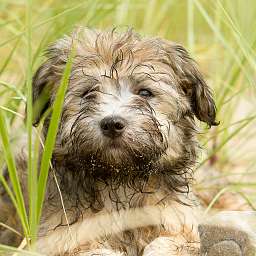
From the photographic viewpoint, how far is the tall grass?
3.88 m

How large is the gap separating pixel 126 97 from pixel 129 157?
1.35 ft

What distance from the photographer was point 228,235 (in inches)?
171

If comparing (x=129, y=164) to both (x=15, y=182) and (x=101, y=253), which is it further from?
(x=15, y=182)

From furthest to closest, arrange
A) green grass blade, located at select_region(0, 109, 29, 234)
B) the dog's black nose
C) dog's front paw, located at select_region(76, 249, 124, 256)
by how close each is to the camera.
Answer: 1. dog's front paw, located at select_region(76, 249, 124, 256)
2. the dog's black nose
3. green grass blade, located at select_region(0, 109, 29, 234)

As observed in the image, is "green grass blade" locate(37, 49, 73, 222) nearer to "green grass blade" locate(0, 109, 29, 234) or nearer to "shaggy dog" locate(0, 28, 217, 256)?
"green grass blade" locate(0, 109, 29, 234)

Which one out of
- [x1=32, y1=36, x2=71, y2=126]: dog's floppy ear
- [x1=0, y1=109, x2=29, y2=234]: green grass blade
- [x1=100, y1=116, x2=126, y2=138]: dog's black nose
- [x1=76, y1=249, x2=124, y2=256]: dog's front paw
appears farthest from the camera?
[x1=32, y1=36, x2=71, y2=126]: dog's floppy ear

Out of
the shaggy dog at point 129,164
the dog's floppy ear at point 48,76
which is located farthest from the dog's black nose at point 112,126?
the dog's floppy ear at point 48,76

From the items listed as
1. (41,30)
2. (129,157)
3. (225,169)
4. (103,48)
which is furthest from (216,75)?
(129,157)

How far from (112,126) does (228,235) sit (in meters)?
0.82

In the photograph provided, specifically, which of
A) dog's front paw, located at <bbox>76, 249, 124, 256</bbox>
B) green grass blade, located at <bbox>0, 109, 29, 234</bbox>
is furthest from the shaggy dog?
green grass blade, located at <bbox>0, 109, 29, 234</bbox>

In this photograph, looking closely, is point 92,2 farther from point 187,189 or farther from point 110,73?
point 187,189

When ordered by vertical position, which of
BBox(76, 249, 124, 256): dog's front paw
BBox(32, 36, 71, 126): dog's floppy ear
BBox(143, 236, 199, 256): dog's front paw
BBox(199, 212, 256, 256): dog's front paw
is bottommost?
BBox(76, 249, 124, 256): dog's front paw

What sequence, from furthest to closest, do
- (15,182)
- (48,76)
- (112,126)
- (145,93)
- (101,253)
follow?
(48,76) → (145,93) → (101,253) → (112,126) → (15,182)

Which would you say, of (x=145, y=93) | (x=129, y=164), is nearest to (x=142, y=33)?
(x=145, y=93)
